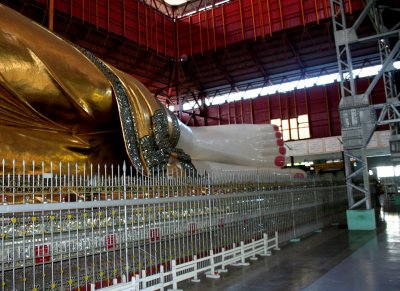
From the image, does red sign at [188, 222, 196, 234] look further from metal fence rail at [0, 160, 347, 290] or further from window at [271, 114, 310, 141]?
window at [271, 114, 310, 141]

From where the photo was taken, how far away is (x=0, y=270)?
2.89 meters

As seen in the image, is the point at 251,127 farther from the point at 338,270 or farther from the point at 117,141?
the point at 338,270

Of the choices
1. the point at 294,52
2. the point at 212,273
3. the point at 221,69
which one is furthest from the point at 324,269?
the point at 221,69

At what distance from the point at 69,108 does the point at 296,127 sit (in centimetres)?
1553

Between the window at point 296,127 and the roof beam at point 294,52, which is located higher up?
the roof beam at point 294,52

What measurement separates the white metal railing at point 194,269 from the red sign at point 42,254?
1.46 feet

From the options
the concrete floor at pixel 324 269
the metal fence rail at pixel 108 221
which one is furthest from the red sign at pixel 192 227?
the concrete floor at pixel 324 269

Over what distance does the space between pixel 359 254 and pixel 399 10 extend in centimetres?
801

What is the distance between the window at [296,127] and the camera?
18.4 m

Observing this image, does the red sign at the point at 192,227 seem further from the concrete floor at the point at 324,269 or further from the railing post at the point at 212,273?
the concrete floor at the point at 324,269

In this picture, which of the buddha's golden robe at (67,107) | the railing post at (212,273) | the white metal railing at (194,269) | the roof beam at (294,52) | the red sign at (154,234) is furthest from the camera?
the roof beam at (294,52)

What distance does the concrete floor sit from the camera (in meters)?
3.84

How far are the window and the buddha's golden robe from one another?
1412 centimetres

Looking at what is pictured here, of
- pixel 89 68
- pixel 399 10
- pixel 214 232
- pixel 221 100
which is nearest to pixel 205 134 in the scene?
pixel 214 232
